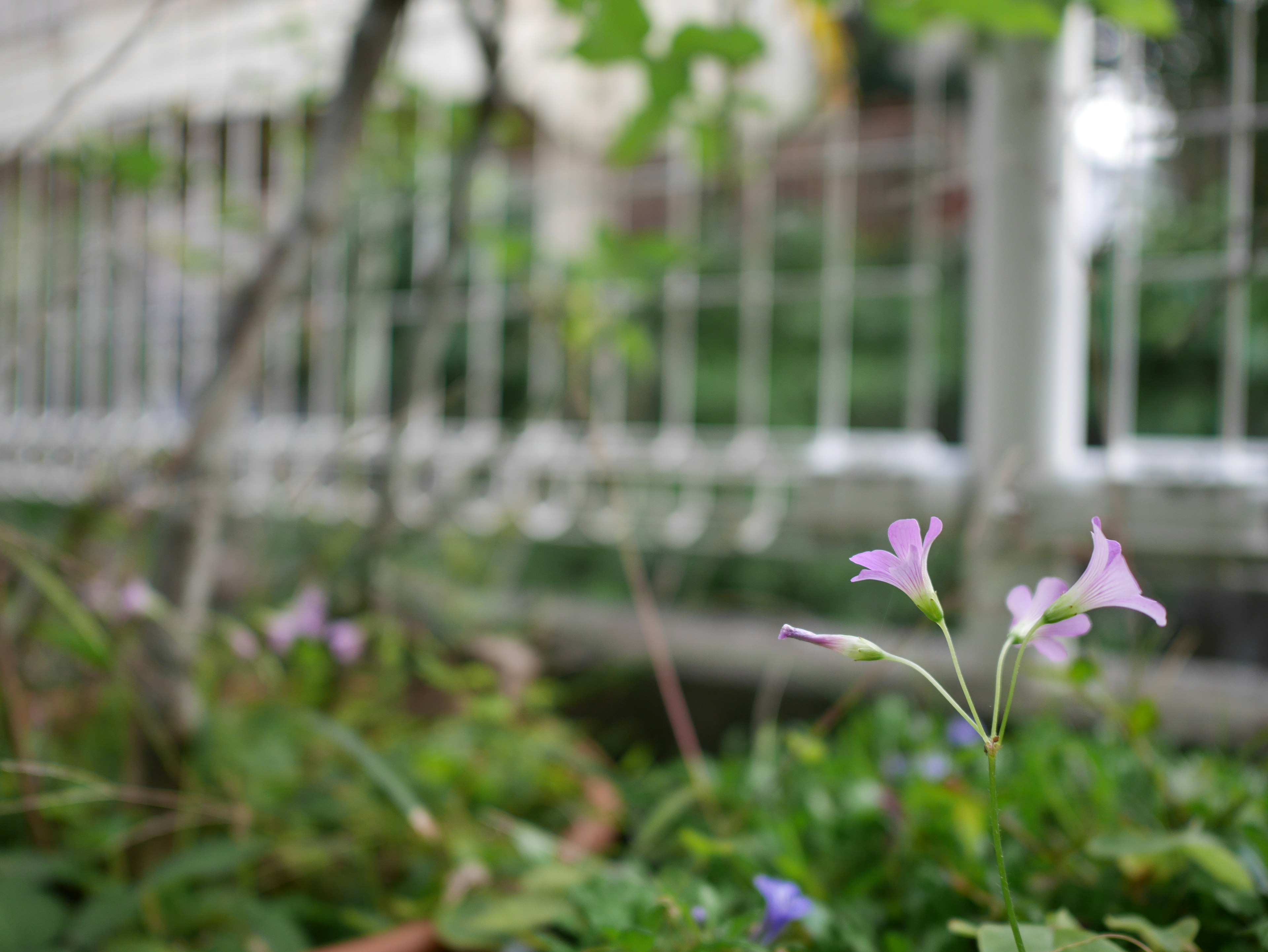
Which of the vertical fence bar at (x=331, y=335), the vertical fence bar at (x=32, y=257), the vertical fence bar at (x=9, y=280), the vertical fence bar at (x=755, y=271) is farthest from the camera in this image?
the vertical fence bar at (x=32, y=257)

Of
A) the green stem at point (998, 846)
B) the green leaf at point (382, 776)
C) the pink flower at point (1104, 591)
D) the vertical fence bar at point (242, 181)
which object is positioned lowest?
the green leaf at point (382, 776)

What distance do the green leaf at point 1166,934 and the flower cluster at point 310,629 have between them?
0.71 meters

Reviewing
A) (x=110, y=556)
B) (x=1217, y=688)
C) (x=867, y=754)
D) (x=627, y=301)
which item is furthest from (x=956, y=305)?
(x=110, y=556)

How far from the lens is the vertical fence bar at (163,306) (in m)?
2.18

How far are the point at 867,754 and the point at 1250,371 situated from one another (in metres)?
2.48

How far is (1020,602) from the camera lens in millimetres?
356

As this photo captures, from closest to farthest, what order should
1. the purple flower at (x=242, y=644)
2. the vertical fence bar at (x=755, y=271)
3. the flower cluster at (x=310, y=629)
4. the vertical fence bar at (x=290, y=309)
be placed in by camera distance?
the purple flower at (x=242, y=644) → the flower cluster at (x=310, y=629) → the vertical fence bar at (x=755, y=271) → the vertical fence bar at (x=290, y=309)

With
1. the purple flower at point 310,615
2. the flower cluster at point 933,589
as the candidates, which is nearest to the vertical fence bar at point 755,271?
the purple flower at point 310,615

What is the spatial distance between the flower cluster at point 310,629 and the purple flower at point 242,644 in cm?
4

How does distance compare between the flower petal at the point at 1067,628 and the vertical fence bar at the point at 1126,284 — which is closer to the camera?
the flower petal at the point at 1067,628

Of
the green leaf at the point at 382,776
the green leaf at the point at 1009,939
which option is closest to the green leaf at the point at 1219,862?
the green leaf at the point at 1009,939

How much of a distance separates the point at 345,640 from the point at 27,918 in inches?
14.2

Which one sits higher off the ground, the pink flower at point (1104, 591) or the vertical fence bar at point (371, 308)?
the vertical fence bar at point (371, 308)

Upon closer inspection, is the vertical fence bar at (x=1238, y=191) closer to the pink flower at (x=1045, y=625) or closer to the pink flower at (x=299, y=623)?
the pink flower at (x=1045, y=625)
